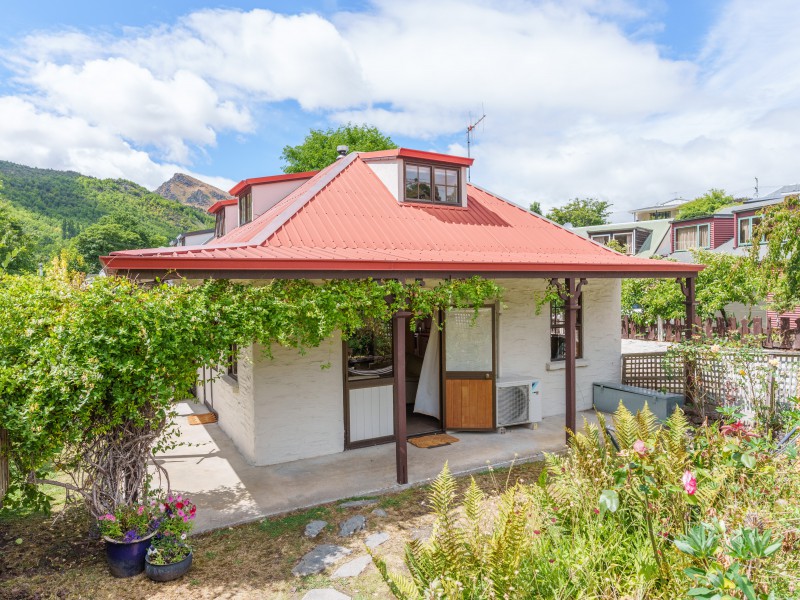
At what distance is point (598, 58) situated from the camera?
371 inches

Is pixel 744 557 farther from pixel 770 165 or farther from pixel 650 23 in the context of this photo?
pixel 770 165

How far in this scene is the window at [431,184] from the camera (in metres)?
9.48

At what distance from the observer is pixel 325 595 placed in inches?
150

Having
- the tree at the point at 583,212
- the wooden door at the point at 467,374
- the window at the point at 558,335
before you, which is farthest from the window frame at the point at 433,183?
the tree at the point at 583,212

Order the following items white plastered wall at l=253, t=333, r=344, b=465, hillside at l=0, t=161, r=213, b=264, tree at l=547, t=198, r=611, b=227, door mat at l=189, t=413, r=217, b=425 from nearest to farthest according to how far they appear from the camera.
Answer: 1. white plastered wall at l=253, t=333, r=344, b=465
2. door mat at l=189, t=413, r=217, b=425
3. hillside at l=0, t=161, r=213, b=264
4. tree at l=547, t=198, r=611, b=227

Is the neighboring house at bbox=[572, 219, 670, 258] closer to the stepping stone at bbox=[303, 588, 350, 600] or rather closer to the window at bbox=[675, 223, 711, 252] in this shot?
the window at bbox=[675, 223, 711, 252]

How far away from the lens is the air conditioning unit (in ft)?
27.0

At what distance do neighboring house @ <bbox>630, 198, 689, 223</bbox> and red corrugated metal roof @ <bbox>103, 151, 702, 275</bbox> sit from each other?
5010 centimetres

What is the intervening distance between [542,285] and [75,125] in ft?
608

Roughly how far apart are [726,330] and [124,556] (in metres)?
17.7

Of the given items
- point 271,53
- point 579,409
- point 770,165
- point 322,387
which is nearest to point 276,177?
point 271,53

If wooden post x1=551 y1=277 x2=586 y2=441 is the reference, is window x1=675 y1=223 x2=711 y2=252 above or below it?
above

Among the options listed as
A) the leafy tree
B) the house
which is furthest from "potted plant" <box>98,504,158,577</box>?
the leafy tree

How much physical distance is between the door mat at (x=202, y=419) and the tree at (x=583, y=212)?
171 feet
